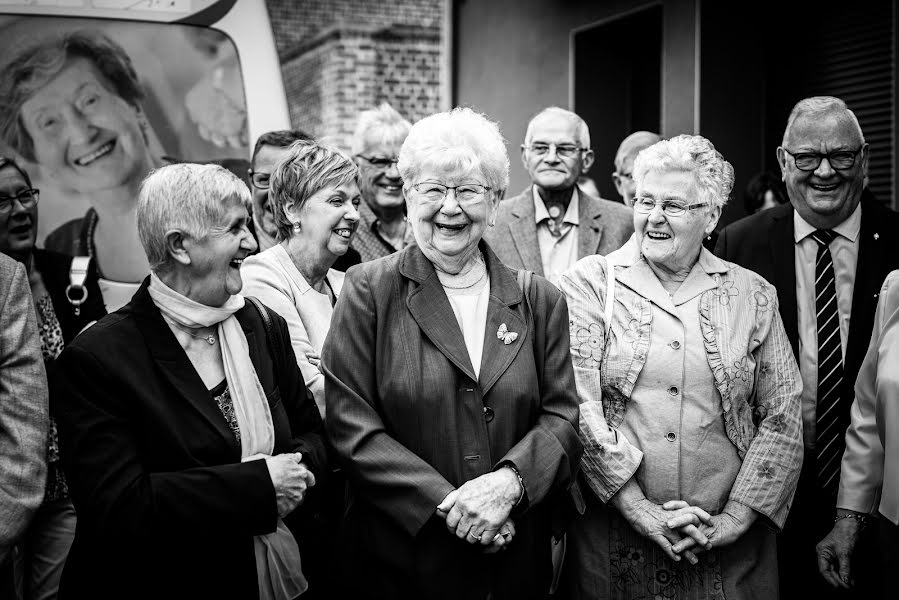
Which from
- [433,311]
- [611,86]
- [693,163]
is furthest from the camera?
[611,86]

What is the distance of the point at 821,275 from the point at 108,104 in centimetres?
342

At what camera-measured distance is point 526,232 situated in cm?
471

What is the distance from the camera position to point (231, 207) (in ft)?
8.98

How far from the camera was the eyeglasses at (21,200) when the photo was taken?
3.66 meters

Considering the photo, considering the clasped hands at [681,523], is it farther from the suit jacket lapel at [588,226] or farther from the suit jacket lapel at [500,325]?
the suit jacket lapel at [588,226]

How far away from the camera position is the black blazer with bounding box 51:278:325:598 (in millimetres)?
2479

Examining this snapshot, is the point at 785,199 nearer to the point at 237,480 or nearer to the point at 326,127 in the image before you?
the point at 237,480

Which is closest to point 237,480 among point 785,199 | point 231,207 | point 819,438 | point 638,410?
point 231,207

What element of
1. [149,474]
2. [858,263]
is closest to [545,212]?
[858,263]

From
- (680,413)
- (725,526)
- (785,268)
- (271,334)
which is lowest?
(725,526)

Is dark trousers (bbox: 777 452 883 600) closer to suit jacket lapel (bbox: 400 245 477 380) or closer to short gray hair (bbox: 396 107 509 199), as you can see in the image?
suit jacket lapel (bbox: 400 245 477 380)

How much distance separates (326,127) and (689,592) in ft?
30.6

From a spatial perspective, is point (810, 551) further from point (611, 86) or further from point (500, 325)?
point (611, 86)

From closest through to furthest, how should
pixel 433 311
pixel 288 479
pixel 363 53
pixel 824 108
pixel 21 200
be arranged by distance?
pixel 288 479, pixel 433 311, pixel 21 200, pixel 824 108, pixel 363 53
